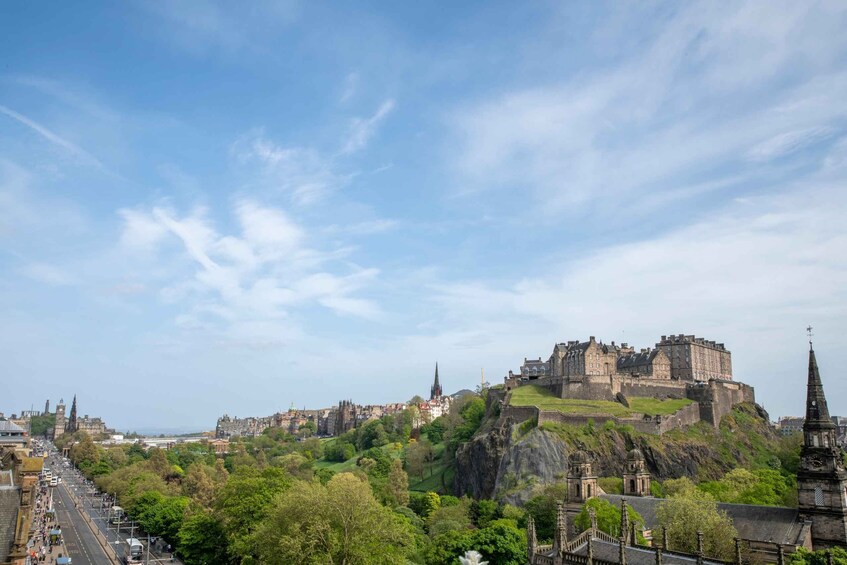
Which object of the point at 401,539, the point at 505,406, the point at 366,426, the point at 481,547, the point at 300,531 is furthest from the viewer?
the point at 366,426

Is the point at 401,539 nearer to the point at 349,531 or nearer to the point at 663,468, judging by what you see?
the point at 349,531

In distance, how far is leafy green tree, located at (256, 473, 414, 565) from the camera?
44.6 m

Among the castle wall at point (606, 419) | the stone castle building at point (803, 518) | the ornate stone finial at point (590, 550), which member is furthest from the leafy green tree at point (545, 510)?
the ornate stone finial at point (590, 550)

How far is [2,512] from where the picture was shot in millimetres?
33781

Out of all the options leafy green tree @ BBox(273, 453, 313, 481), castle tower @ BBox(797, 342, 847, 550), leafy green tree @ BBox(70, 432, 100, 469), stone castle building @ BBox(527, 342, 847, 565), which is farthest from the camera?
leafy green tree @ BBox(70, 432, 100, 469)

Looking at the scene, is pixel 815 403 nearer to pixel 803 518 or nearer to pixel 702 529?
pixel 803 518

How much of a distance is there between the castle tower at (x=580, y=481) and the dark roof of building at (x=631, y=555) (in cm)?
2076

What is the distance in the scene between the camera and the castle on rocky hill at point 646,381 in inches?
4289

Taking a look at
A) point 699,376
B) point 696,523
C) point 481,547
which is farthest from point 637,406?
point 696,523

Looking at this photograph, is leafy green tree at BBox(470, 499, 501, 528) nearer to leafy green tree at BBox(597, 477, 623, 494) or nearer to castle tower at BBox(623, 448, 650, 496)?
leafy green tree at BBox(597, 477, 623, 494)

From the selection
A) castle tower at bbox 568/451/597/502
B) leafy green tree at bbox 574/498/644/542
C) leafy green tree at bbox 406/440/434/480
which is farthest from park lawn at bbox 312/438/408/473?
leafy green tree at bbox 574/498/644/542

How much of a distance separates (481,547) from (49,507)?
90586 mm

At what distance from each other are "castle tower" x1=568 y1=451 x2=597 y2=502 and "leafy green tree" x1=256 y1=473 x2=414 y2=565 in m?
22.7

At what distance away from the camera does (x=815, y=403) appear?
174 feet
